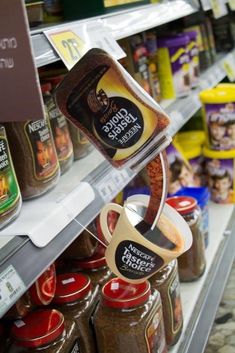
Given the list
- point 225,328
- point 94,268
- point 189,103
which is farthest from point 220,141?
point 94,268

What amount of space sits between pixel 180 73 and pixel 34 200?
1284mm

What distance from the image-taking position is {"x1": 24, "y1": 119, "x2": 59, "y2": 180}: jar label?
105cm

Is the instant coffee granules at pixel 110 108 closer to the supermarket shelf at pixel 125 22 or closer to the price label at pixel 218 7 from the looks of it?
the supermarket shelf at pixel 125 22

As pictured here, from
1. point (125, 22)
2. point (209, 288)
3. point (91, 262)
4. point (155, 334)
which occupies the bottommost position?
point (209, 288)

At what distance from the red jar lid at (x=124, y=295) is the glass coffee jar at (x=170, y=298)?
20 cm

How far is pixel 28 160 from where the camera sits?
3.42ft

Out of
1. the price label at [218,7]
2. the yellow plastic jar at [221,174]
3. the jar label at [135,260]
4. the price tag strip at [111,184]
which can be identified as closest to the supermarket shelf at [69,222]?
the price tag strip at [111,184]

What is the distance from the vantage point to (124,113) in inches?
31.1

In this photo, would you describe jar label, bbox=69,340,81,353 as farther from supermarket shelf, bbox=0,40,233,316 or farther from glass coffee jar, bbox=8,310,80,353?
supermarket shelf, bbox=0,40,233,316

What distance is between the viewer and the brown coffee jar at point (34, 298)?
1062 mm

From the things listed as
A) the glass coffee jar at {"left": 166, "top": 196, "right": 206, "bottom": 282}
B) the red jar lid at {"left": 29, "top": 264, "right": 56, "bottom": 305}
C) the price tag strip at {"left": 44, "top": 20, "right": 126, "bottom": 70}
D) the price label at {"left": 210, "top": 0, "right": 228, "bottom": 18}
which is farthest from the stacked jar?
the red jar lid at {"left": 29, "top": 264, "right": 56, "bottom": 305}

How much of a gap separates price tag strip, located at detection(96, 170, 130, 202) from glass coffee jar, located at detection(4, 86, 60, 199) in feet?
0.41

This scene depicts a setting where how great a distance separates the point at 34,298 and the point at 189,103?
1.29 m

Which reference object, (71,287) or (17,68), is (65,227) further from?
(17,68)
